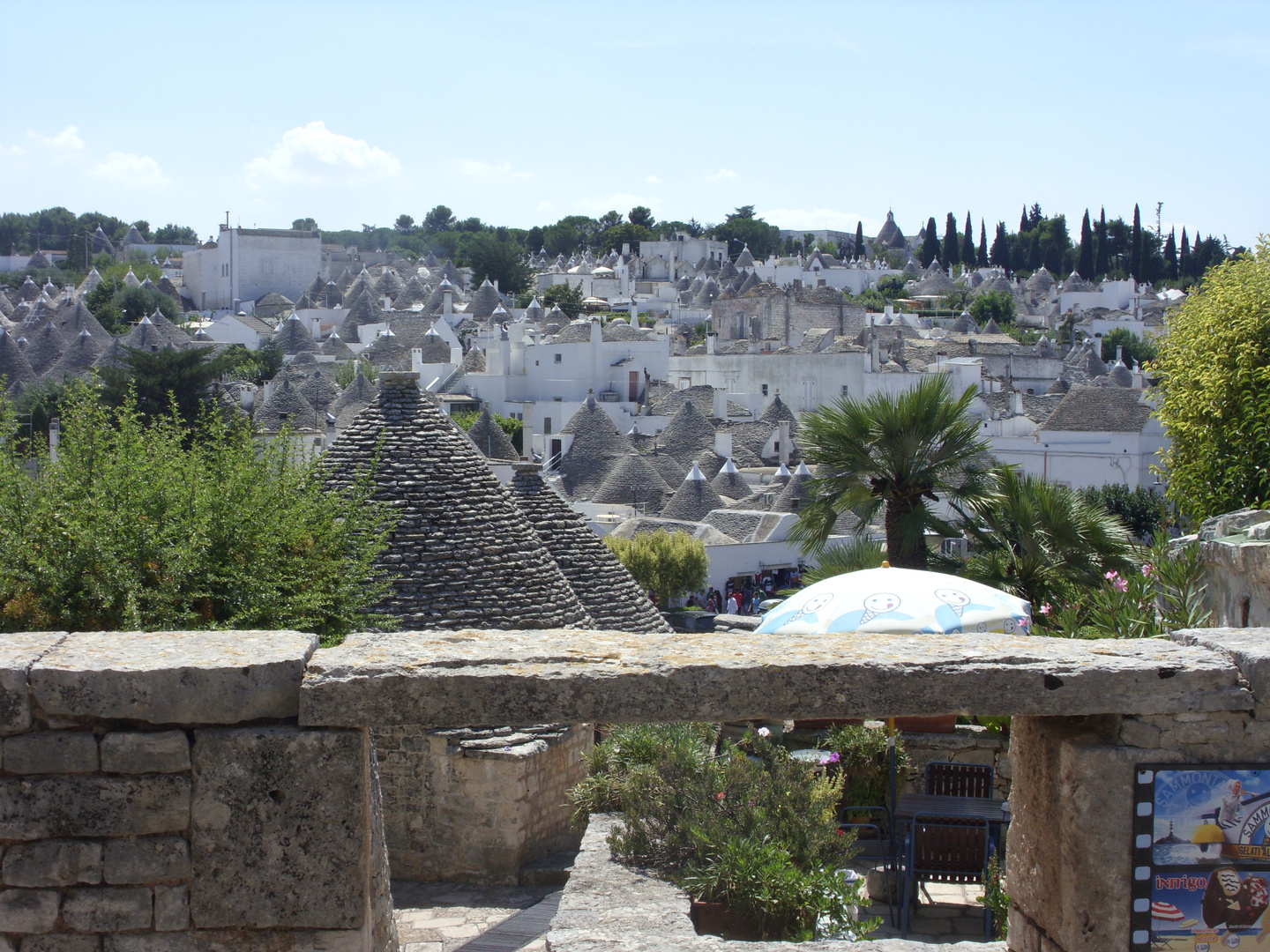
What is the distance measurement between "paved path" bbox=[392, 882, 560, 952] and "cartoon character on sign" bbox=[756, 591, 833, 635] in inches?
101

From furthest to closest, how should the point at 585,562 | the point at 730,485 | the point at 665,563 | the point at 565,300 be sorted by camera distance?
the point at 565,300 < the point at 730,485 < the point at 665,563 < the point at 585,562

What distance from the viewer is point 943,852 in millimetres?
6777

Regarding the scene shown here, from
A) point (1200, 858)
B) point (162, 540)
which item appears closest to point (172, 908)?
point (1200, 858)

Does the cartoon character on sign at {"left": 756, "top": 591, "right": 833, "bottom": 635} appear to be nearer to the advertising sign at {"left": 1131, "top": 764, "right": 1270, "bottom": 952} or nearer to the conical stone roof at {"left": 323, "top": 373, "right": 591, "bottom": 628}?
the conical stone roof at {"left": 323, "top": 373, "right": 591, "bottom": 628}

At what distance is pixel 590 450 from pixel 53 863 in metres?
39.3

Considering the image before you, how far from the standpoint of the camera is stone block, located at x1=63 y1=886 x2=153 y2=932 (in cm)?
387

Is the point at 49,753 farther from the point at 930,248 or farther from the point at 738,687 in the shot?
the point at 930,248

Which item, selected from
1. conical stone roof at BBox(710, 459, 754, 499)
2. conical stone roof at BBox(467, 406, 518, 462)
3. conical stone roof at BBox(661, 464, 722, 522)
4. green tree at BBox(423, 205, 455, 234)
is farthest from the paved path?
green tree at BBox(423, 205, 455, 234)

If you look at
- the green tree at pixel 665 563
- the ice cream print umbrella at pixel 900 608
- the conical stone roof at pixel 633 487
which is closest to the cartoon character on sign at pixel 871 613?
the ice cream print umbrella at pixel 900 608

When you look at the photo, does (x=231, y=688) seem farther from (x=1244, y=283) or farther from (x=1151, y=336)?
(x=1151, y=336)

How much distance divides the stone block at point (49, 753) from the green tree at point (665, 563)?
80.0ft

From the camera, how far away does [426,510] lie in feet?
39.0

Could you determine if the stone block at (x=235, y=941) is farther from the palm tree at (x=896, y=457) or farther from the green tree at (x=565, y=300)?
the green tree at (x=565, y=300)

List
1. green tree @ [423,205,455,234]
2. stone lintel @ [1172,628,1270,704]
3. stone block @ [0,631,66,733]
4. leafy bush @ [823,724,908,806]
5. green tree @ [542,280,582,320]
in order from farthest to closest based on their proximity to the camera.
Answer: green tree @ [423,205,455,234] → green tree @ [542,280,582,320] → leafy bush @ [823,724,908,806] → stone lintel @ [1172,628,1270,704] → stone block @ [0,631,66,733]
